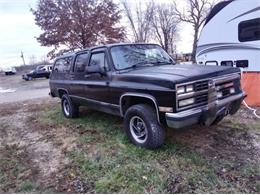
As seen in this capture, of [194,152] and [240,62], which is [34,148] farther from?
[240,62]

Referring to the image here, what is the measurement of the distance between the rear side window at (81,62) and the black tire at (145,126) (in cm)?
201

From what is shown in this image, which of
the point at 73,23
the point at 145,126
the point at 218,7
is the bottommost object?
the point at 145,126

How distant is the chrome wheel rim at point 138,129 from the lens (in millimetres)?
4430

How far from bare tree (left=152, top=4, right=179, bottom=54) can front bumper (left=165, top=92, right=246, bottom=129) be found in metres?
31.3

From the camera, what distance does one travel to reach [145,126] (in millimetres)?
4234

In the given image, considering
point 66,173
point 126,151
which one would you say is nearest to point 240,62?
point 126,151

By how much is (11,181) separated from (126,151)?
1.81m

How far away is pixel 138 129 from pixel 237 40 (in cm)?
447

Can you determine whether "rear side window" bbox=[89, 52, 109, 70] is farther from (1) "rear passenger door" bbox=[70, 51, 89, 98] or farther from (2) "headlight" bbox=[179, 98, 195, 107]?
(2) "headlight" bbox=[179, 98, 195, 107]

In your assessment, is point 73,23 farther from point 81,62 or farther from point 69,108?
point 81,62

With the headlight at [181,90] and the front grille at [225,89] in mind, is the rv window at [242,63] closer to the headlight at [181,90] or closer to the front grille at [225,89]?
the front grille at [225,89]

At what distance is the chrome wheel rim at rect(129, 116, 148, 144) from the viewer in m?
4.43

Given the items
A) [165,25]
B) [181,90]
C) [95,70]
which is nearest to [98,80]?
[95,70]

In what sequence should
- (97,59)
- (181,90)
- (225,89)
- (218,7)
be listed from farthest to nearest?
(218,7) → (97,59) → (225,89) → (181,90)
